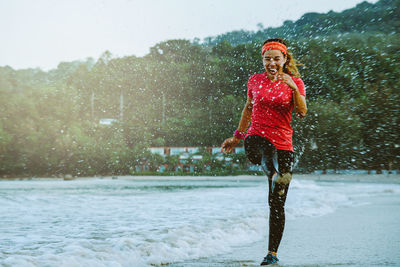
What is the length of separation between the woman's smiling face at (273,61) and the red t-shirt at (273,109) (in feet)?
0.17

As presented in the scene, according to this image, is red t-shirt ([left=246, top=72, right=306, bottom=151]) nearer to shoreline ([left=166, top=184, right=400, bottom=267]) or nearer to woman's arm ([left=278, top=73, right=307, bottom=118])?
woman's arm ([left=278, top=73, right=307, bottom=118])

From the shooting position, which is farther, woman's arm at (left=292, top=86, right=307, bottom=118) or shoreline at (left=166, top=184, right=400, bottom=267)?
shoreline at (left=166, top=184, right=400, bottom=267)

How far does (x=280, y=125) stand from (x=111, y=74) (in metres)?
49.6

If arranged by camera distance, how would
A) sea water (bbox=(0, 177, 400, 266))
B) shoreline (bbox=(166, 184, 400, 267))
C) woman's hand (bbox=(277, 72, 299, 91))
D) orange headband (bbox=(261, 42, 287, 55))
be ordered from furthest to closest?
sea water (bbox=(0, 177, 400, 266)), shoreline (bbox=(166, 184, 400, 267)), orange headband (bbox=(261, 42, 287, 55)), woman's hand (bbox=(277, 72, 299, 91))

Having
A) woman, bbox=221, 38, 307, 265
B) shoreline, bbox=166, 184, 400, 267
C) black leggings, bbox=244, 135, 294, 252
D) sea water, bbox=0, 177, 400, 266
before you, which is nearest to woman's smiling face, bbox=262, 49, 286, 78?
woman, bbox=221, 38, 307, 265

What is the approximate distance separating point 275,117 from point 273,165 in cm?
30

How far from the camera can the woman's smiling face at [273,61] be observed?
290 centimetres

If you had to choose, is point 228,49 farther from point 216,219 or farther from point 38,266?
point 38,266

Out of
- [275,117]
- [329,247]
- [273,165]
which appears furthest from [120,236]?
[275,117]

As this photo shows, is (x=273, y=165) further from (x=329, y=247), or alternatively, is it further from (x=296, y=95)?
(x=329, y=247)

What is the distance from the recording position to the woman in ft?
9.36

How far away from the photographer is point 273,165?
2.86m

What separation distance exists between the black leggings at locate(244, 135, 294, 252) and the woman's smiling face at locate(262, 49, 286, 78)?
415 millimetres

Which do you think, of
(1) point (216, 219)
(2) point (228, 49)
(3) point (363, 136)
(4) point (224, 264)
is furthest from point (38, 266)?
(2) point (228, 49)
